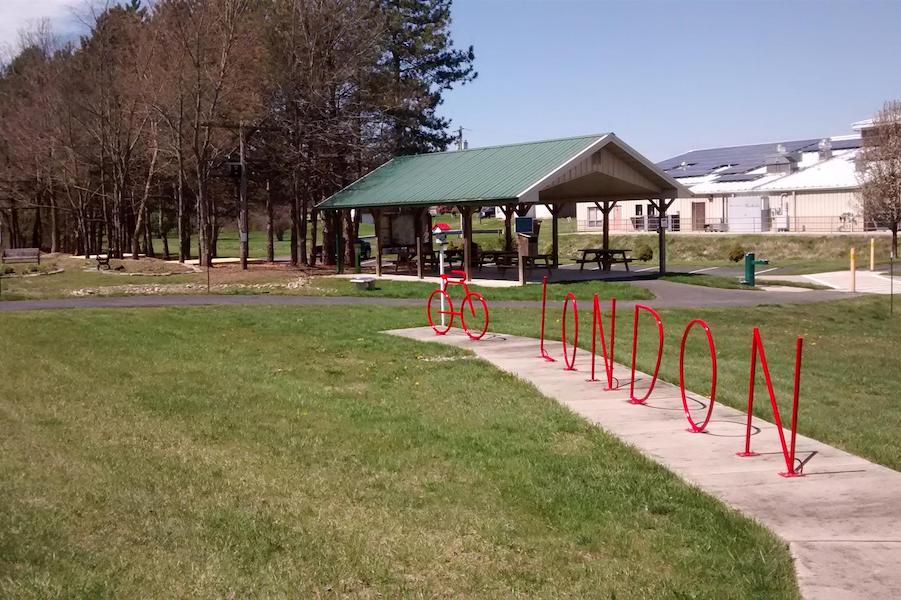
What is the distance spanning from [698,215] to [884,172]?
43.9 feet

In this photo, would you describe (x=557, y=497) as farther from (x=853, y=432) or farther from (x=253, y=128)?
(x=253, y=128)

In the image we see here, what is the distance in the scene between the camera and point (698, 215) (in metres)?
59.3

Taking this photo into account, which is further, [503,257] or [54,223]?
[54,223]

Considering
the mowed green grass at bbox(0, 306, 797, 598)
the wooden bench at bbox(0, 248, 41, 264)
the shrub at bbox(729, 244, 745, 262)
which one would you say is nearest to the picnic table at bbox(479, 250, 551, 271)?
the shrub at bbox(729, 244, 745, 262)

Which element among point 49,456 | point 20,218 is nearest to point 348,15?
point 49,456

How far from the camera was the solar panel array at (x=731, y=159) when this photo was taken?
62.6 metres

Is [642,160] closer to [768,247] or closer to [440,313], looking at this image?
[440,313]

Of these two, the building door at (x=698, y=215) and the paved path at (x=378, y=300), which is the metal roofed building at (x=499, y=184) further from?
the building door at (x=698, y=215)

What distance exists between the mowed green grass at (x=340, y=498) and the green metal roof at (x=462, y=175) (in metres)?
17.7

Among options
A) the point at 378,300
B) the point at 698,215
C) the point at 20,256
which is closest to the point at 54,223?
the point at 20,256

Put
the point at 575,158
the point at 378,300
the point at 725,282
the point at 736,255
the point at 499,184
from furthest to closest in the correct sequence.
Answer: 1. the point at 736,255
2. the point at 725,282
3. the point at 499,184
4. the point at 575,158
5. the point at 378,300

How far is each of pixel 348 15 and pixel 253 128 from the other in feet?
20.0

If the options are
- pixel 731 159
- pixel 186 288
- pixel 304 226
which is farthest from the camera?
pixel 731 159

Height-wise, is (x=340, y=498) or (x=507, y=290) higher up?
(x=507, y=290)
